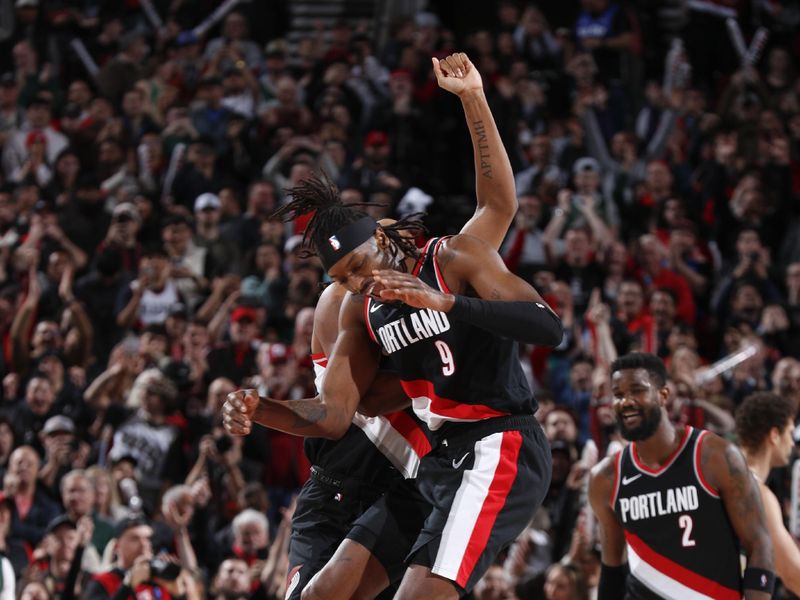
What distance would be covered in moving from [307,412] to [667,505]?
1766 mm

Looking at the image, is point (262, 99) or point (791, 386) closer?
point (791, 386)

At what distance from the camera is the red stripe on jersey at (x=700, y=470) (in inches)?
252

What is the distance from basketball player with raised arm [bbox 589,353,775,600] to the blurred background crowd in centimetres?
230

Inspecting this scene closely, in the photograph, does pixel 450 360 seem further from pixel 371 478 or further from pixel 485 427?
pixel 371 478

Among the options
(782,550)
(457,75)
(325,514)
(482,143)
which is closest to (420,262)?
(482,143)

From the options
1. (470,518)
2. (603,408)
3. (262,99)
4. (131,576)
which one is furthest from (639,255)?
(470,518)

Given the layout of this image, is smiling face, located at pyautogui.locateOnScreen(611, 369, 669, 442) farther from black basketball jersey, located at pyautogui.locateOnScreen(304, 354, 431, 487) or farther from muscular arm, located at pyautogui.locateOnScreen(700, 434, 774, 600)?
black basketball jersey, located at pyautogui.locateOnScreen(304, 354, 431, 487)

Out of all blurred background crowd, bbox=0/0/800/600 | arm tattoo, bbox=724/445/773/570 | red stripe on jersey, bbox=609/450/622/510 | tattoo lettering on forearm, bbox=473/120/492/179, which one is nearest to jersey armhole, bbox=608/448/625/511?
red stripe on jersey, bbox=609/450/622/510

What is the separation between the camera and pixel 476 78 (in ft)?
20.5

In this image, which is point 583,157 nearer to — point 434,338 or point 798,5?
point 798,5

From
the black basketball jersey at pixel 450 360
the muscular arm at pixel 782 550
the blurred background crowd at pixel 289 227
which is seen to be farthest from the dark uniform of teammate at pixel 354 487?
the blurred background crowd at pixel 289 227

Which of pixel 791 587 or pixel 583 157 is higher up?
pixel 791 587

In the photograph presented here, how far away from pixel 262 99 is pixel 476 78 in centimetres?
968

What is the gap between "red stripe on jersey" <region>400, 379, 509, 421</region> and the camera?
5.65m
